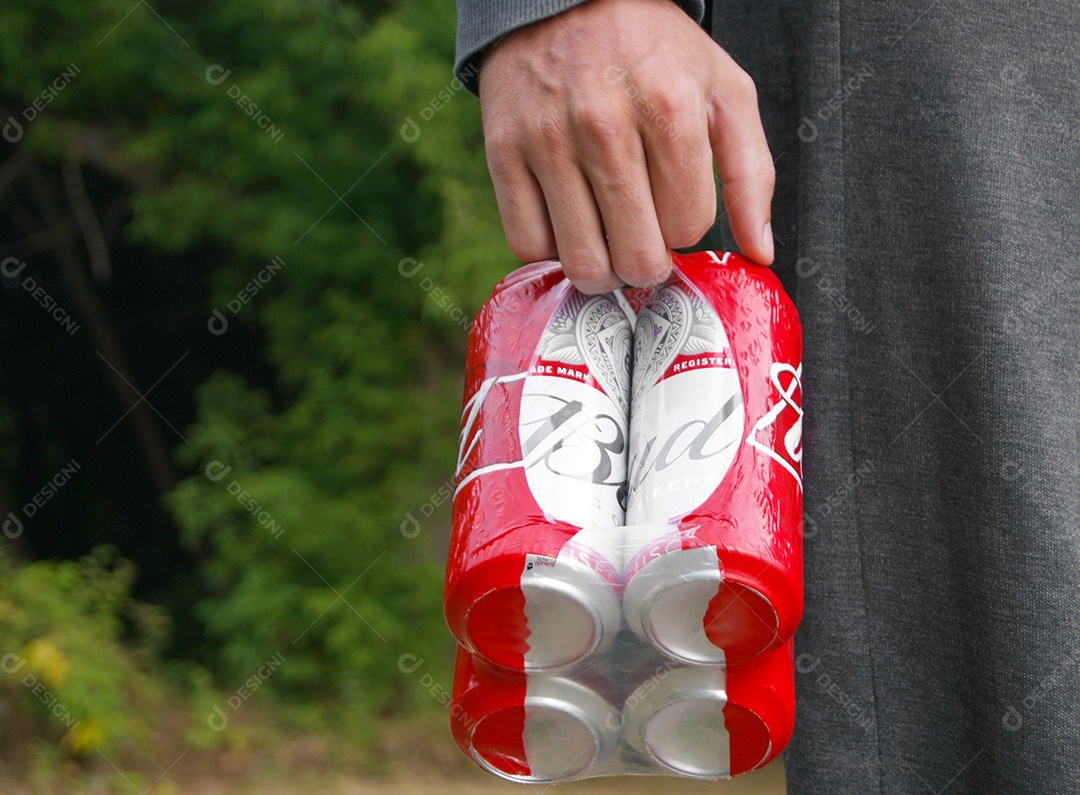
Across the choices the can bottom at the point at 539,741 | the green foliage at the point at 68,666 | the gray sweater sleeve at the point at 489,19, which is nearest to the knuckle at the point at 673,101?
the gray sweater sleeve at the point at 489,19

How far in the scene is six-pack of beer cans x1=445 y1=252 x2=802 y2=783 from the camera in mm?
789

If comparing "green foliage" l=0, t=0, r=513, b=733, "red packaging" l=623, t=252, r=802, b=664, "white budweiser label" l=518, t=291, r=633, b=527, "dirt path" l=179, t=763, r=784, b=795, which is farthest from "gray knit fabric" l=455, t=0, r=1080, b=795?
"dirt path" l=179, t=763, r=784, b=795

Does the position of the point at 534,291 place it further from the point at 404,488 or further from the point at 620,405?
the point at 404,488

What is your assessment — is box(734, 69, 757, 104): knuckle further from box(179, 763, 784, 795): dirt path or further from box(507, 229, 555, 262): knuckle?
box(179, 763, 784, 795): dirt path

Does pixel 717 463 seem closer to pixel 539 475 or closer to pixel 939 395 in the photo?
pixel 539 475

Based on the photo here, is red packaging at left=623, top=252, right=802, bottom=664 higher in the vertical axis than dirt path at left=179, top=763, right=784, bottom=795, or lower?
higher

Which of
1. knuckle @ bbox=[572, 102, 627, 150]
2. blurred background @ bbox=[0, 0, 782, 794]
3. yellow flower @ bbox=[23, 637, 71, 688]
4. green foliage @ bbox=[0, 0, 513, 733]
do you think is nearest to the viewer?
knuckle @ bbox=[572, 102, 627, 150]

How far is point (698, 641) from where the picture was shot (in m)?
0.80

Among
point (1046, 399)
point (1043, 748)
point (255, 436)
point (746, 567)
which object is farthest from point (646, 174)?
point (255, 436)

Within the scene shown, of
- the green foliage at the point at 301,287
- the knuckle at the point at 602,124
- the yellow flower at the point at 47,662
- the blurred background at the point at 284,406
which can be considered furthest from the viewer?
the green foliage at the point at 301,287

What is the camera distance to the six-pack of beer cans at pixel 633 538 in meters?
0.79

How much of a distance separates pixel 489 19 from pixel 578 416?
35cm

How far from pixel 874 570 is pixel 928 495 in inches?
3.6

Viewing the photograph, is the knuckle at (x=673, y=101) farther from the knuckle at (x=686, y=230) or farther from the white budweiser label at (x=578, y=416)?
the white budweiser label at (x=578, y=416)
